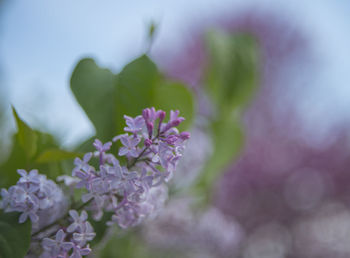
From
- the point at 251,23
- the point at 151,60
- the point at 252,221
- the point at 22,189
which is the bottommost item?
the point at 22,189

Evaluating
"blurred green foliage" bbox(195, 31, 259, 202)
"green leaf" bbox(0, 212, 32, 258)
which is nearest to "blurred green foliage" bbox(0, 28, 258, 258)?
"green leaf" bbox(0, 212, 32, 258)

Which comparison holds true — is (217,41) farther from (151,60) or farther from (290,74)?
(290,74)

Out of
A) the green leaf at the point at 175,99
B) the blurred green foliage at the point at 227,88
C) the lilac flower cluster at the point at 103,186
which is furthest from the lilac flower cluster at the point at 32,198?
the blurred green foliage at the point at 227,88

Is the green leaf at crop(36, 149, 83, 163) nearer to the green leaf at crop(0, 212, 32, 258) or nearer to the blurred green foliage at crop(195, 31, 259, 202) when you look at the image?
the green leaf at crop(0, 212, 32, 258)

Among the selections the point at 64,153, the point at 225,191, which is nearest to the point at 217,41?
the point at 64,153

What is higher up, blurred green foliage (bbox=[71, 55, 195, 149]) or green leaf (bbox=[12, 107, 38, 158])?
blurred green foliage (bbox=[71, 55, 195, 149])

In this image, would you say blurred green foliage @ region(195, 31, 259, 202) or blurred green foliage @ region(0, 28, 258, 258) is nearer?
blurred green foliage @ region(0, 28, 258, 258)
